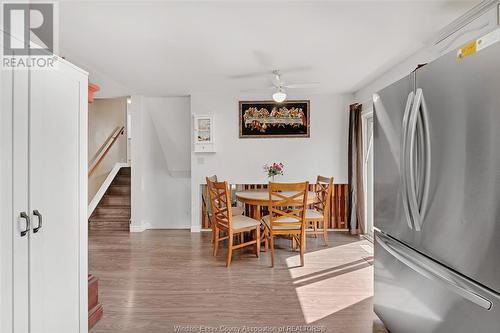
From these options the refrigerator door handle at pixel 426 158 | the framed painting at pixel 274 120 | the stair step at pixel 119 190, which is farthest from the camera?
the stair step at pixel 119 190

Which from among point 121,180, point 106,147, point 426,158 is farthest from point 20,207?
point 106,147

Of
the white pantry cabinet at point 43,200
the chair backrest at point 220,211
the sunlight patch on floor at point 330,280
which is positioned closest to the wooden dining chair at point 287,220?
the sunlight patch on floor at point 330,280

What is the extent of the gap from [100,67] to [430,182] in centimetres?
367

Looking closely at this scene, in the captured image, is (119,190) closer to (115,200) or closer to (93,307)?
(115,200)

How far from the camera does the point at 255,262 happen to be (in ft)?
11.3

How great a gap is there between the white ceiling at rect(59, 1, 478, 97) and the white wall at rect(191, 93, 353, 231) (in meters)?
1.06

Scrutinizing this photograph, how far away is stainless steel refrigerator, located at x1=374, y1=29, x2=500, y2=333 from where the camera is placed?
115cm

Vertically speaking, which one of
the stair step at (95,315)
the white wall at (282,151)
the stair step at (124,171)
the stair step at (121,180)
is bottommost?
the stair step at (95,315)

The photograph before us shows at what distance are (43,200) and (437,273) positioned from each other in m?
2.01

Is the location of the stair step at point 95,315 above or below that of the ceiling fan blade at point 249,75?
below

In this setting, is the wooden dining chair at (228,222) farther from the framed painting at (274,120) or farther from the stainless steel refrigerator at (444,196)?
the stainless steel refrigerator at (444,196)

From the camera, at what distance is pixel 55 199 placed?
1.50 meters

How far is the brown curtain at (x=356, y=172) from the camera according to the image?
15.2 ft

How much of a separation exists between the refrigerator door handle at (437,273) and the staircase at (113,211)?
4.68 metres
